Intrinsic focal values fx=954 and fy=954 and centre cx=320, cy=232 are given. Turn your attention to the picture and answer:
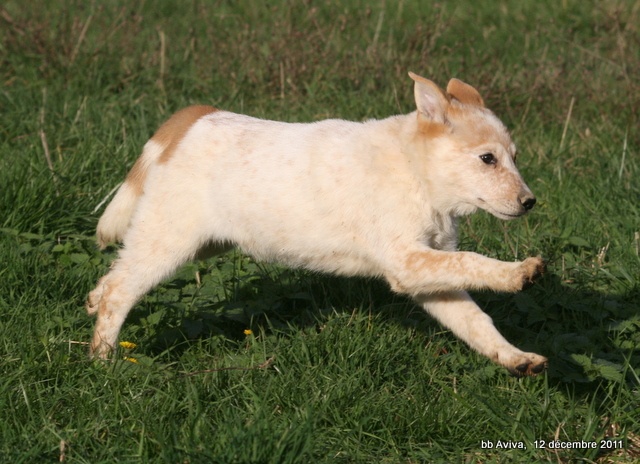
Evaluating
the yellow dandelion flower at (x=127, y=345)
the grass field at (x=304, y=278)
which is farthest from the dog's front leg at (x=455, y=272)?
the yellow dandelion flower at (x=127, y=345)

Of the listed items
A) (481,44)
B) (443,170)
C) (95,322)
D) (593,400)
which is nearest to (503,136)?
(443,170)

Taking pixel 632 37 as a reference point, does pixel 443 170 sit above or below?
above

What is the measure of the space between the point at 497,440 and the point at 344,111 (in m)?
3.35

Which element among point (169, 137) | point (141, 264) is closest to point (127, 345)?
point (141, 264)

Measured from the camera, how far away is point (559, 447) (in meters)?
3.70

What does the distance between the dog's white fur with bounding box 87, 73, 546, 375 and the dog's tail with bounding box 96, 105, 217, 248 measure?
0.05 feet

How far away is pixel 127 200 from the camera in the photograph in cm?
450

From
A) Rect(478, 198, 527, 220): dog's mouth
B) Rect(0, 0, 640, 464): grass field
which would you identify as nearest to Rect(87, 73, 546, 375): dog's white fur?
Rect(478, 198, 527, 220): dog's mouth

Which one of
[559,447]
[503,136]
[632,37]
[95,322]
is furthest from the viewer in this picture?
[632,37]

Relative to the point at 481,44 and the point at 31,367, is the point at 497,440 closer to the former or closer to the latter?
the point at 31,367

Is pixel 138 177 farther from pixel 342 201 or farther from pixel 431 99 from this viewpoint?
pixel 431 99

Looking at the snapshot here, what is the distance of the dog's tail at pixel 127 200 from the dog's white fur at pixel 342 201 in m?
0.02

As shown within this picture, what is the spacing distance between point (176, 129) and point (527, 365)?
1.93 metres

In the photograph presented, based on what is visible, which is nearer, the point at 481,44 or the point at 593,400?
the point at 593,400
